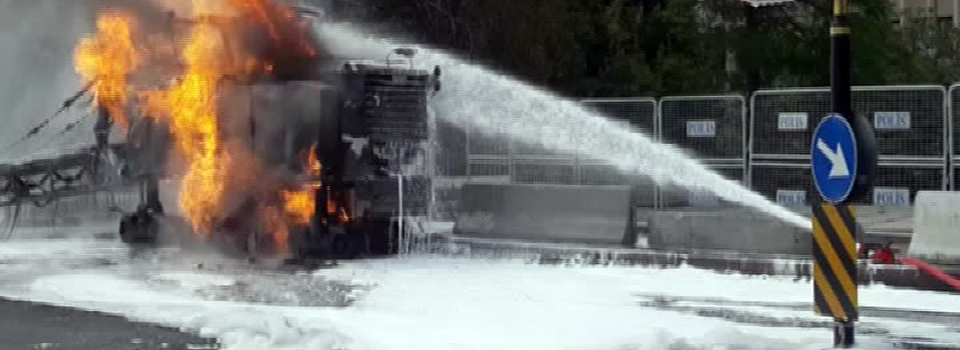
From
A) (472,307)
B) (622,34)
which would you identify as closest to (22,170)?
(472,307)

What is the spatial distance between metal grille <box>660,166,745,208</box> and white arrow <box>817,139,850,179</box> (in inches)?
280

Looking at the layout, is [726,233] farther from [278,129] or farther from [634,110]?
[278,129]

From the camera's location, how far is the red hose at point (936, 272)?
12602mm

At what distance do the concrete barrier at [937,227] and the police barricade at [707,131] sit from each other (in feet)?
13.9

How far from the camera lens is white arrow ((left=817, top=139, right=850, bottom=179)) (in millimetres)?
8766

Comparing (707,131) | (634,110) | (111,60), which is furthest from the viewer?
(634,110)

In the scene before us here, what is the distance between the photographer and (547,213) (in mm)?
17047

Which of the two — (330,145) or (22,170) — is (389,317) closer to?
(330,145)

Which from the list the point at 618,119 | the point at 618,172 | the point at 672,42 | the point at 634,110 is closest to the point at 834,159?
the point at 618,172

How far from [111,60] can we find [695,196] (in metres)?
7.57

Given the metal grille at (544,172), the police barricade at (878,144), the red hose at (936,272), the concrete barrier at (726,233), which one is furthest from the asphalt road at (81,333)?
the police barricade at (878,144)

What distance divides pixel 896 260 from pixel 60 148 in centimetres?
1077

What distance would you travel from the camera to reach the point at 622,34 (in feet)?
89.9

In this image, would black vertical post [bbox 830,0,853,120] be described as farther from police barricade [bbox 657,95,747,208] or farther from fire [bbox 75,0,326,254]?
police barricade [bbox 657,95,747,208]
